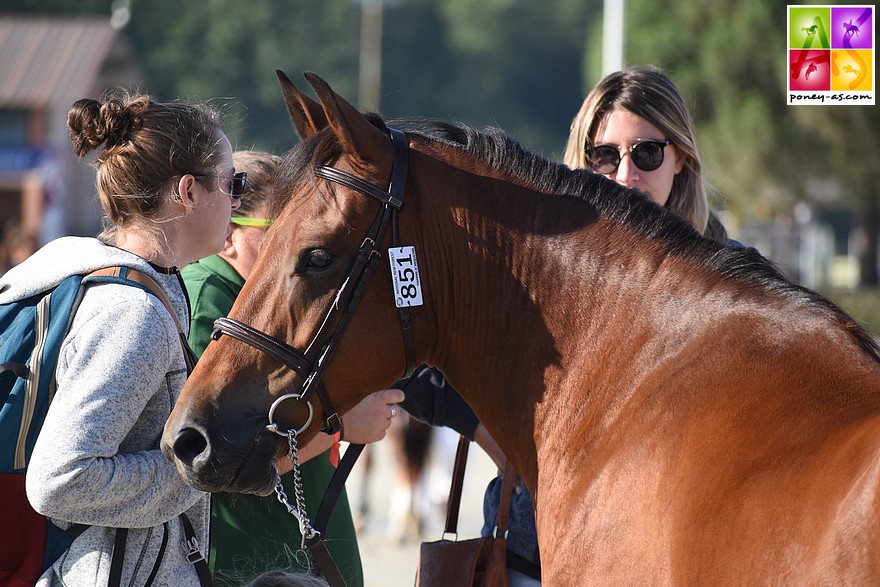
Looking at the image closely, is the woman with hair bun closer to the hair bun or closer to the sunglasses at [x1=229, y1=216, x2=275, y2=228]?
the hair bun

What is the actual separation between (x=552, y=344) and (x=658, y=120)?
112cm

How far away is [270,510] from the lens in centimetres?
295

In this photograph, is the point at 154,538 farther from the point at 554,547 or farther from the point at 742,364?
the point at 742,364

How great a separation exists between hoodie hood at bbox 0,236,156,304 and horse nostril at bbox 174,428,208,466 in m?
0.48

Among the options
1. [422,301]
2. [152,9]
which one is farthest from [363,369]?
[152,9]

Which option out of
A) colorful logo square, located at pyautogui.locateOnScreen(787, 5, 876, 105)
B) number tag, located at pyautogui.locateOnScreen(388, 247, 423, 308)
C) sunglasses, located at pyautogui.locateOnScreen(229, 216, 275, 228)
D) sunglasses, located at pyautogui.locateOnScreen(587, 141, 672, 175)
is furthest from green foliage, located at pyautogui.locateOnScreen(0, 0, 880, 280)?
number tag, located at pyautogui.locateOnScreen(388, 247, 423, 308)

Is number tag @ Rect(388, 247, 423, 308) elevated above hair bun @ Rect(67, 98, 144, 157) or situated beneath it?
situated beneath

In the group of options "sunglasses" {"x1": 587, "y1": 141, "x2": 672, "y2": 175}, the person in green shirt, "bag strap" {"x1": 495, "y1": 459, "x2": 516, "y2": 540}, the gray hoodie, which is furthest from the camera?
"sunglasses" {"x1": 587, "y1": 141, "x2": 672, "y2": 175}

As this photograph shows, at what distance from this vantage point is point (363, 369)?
2371mm

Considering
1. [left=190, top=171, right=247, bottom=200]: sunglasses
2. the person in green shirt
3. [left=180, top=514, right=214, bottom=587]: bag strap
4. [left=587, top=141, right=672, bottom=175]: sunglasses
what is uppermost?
[left=587, top=141, right=672, bottom=175]: sunglasses

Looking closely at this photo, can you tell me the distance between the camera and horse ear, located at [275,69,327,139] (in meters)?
2.53

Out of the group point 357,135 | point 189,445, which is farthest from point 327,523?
point 357,135

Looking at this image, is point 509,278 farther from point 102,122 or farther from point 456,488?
point 102,122

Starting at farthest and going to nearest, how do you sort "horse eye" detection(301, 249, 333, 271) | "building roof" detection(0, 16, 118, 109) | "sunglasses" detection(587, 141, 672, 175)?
"building roof" detection(0, 16, 118, 109) → "sunglasses" detection(587, 141, 672, 175) → "horse eye" detection(301, 249, 333, 271)
